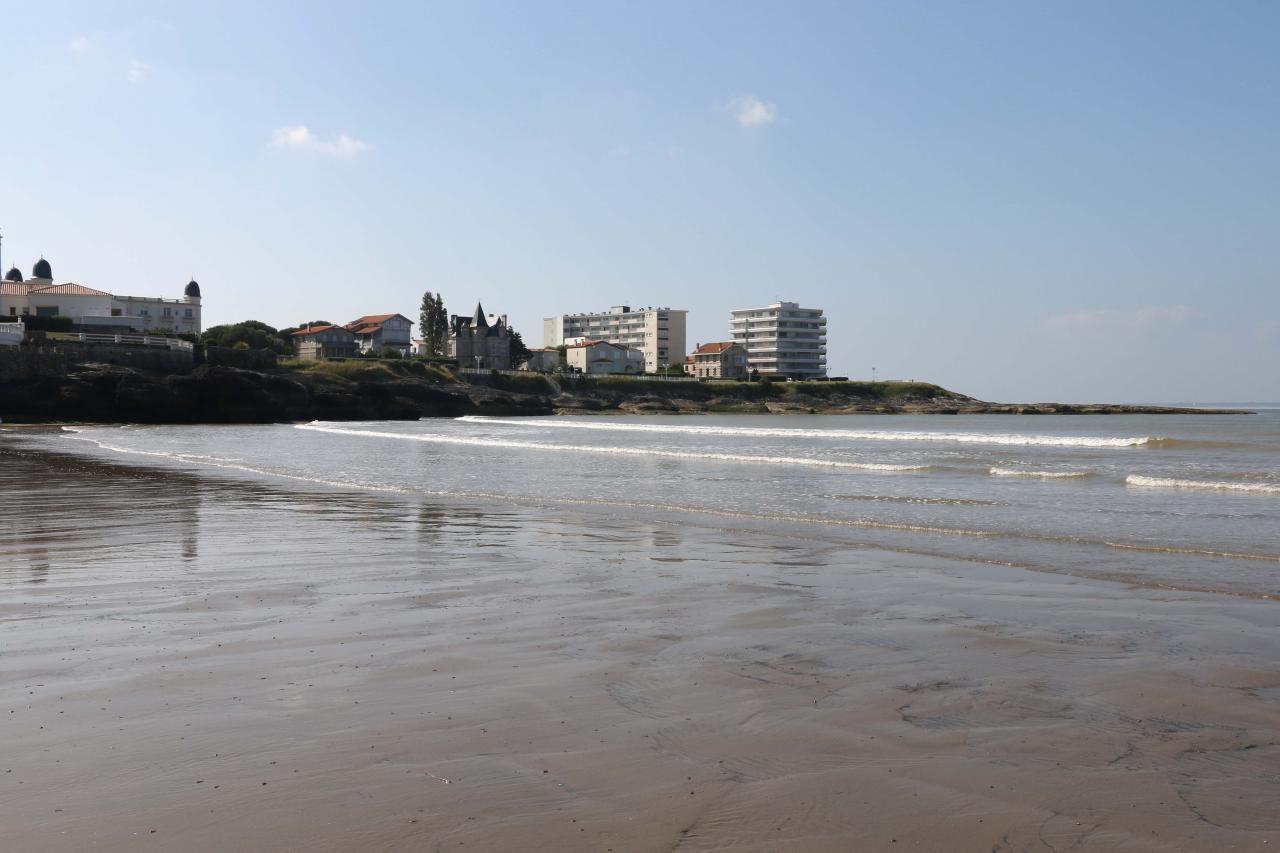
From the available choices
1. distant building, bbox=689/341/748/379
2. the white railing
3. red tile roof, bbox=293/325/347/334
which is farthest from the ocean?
distant building, bbox=689/341/748/379

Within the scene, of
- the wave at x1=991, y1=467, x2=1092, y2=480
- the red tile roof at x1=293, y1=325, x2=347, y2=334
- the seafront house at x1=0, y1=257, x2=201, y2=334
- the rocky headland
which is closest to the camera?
the wave at x1=991, y1=467, x2=1092, y2=480

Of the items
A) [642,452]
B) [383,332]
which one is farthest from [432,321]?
[642,452]

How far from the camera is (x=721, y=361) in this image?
181875 millimetres

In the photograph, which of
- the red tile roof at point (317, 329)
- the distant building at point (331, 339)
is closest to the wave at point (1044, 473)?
the distant building at point (331, 339)

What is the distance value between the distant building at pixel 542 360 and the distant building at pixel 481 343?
8.78 m

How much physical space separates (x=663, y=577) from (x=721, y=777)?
6.10 meters

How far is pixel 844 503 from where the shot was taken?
782 inches

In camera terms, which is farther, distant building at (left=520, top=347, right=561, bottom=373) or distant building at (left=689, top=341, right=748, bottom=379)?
distant building at (left=689, top=341, right=748, bottom=379)

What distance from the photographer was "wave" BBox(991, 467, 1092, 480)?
26.5 meters

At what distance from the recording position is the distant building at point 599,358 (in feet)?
563

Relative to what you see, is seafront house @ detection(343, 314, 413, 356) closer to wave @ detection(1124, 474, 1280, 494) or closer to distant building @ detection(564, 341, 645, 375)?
distant building @ detection(564, 341, 645, 375)

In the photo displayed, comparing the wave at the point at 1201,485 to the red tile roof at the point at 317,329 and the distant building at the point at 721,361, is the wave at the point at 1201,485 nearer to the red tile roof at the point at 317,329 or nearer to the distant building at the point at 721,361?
the red tile roof at the point at 317,329

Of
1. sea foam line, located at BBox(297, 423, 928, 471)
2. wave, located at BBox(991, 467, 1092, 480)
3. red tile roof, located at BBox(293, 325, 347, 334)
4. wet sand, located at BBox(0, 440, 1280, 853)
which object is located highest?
red tile roof, located at BBox(293, 325, 347, 334)

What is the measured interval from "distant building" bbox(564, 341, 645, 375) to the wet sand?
518 ft
